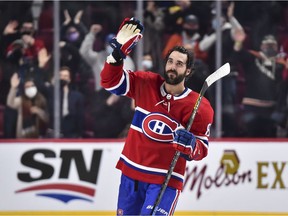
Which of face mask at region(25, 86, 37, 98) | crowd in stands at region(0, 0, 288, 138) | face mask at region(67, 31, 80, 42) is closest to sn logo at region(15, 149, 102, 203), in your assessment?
crowd in stands at region(0, 0, 288, 138)

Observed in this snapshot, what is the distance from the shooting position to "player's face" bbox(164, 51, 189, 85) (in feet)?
12.5

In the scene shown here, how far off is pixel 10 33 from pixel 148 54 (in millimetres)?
959

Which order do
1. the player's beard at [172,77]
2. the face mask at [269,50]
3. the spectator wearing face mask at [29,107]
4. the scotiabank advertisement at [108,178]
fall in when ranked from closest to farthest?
the player's beard at [172,77] → the scotiabank advertisement at [108,178] → the spectator wearing face mask at [29,107] → the face mask at [269,50]

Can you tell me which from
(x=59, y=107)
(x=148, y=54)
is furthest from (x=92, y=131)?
(x=148, y=54)

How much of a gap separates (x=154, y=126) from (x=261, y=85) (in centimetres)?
223

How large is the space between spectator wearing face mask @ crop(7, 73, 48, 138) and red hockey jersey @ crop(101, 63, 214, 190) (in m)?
1.97

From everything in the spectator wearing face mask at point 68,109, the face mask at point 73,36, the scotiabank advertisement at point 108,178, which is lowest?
the scotiabank advertisement at point 108,178

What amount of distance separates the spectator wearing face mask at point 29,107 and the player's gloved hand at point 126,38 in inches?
84.3

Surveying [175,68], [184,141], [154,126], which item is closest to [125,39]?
[175,68]

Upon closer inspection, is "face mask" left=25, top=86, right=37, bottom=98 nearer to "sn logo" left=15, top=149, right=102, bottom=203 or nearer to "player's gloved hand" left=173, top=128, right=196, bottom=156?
"sn logo" left=15, top=149, right=102, bottom=203

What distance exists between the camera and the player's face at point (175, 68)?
3.82 m

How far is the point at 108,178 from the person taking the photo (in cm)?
554

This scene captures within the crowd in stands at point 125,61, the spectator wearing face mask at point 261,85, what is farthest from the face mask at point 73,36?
the spectator wearing face mask at point 261,85

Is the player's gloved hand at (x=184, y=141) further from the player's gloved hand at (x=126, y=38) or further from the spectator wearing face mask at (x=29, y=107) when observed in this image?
the spectator wearing face mask at (x=29, y=107)
